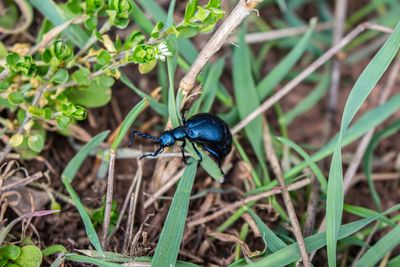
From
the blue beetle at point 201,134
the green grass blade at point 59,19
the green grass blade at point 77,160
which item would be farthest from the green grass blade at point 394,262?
the green grass blade at point 59,19

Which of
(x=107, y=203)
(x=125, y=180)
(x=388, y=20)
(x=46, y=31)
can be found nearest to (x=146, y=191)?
(x=125, y=180)

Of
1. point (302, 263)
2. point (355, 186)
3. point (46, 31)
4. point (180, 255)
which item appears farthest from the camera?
point (355, 186)

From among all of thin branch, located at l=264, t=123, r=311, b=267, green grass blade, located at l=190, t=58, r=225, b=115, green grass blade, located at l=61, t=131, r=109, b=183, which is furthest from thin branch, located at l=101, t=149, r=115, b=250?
thin branch, located at l=264, t=123, r=311, b=267

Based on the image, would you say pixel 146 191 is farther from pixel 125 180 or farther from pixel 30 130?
pixel 30 130

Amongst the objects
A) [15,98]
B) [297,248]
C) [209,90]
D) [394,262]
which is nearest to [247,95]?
[209,90]

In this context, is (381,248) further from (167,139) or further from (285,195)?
(167,139)
